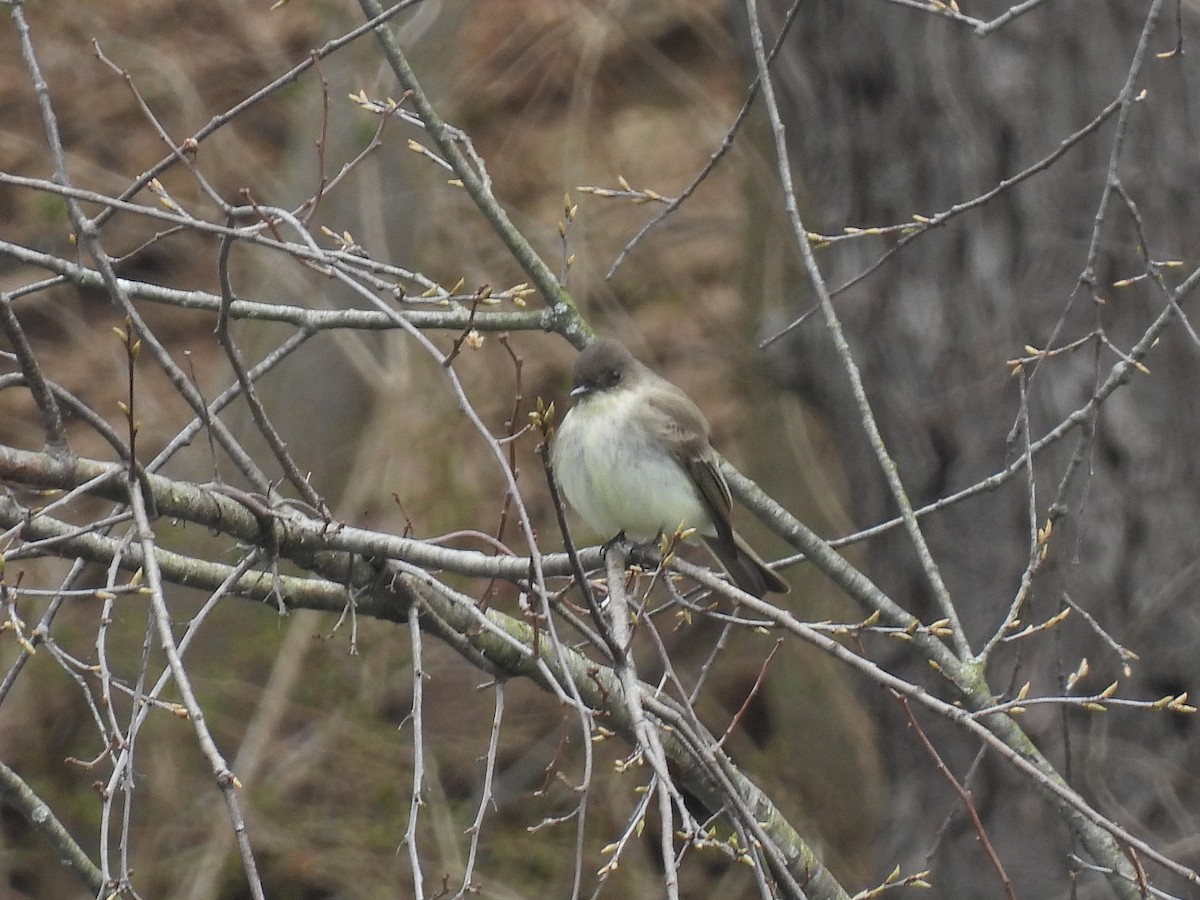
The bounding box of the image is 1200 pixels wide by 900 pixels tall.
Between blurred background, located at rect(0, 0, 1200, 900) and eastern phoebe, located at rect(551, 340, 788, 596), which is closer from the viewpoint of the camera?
eastern phoebe, located at rect(551, 340, 788, 596)

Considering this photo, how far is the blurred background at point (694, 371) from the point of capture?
4.51 metres

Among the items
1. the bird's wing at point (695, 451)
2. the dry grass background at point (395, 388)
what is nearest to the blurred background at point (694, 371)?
the dry grass background at point (395, 388)

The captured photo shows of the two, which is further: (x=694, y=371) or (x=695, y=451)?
(x=694, y=371)

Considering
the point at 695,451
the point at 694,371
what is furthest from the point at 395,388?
the point at 695,451

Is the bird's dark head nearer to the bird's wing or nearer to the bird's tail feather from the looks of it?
the bird's wing

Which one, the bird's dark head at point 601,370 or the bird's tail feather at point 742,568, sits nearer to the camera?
the bird's dark head at point 601,370

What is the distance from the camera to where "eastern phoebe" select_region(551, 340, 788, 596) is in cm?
430

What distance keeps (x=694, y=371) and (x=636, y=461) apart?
4704 mm

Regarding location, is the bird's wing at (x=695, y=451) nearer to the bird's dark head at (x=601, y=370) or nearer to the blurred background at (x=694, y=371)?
the bird's dark head at (x=601, y=370)

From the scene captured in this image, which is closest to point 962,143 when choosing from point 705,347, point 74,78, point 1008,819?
point 1008,819

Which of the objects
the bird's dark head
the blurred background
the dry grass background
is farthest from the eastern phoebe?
the dry grass background

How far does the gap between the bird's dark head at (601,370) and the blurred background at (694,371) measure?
290 mm

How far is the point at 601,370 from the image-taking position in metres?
4.42

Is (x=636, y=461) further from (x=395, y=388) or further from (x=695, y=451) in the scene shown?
(x=395, y=388)
